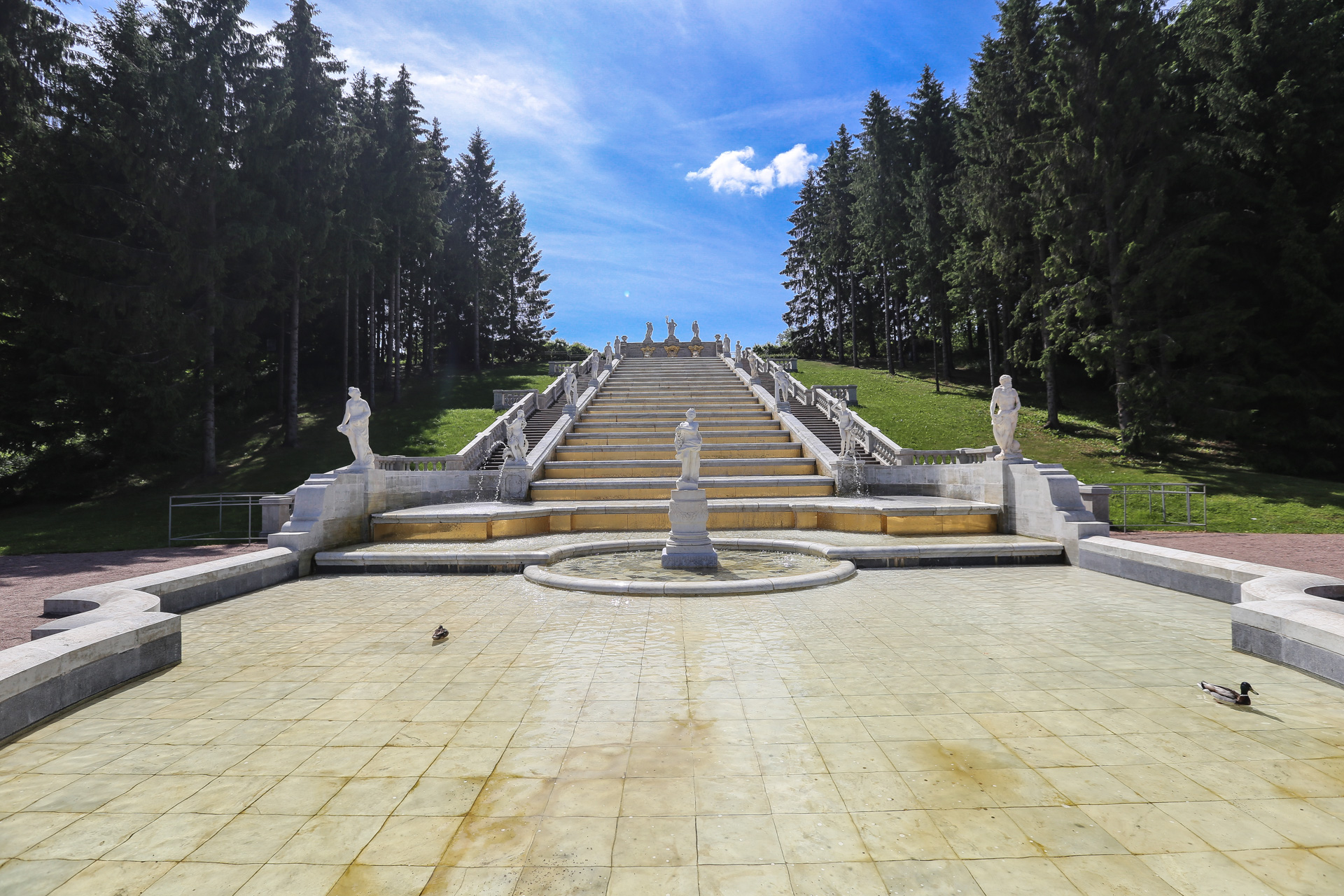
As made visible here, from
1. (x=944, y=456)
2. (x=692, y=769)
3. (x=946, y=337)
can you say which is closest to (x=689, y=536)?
(x=692, y=769)

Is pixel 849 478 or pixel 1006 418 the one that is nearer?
pixel 1006 418

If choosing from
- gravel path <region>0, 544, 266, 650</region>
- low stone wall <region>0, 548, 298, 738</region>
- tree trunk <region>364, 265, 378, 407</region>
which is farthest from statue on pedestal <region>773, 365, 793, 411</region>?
low stone wall <region>0, 548, 298, 738</region>

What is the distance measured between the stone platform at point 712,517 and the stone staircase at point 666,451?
1365 mm

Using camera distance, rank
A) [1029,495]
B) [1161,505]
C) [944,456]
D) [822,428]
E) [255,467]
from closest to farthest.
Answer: [1029,495]
[1161,505]
[944,456]
[822,428]
[255,467]

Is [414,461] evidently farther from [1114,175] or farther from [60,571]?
[1114,175]

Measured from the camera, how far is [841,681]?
497cm

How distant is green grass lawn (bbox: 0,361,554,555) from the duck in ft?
66.4

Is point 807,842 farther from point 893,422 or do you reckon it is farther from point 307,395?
point 307,395

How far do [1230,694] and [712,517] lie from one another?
9933 mm

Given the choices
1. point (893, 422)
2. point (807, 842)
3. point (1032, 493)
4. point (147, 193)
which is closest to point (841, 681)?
point (807, 842)

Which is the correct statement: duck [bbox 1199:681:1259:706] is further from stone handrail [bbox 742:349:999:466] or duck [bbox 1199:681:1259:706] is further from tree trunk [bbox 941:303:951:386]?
tree trunk [bbox 941:303:951:386]

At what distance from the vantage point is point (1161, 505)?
58.3 feet

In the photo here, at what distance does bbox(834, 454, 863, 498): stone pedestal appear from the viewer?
1634 centimetres

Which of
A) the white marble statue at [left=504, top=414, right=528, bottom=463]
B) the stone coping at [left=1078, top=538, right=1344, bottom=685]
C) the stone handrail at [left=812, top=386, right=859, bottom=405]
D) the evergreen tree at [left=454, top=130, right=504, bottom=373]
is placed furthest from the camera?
the evergreen tree at [left=454, top=130, right=504, bottom=373]
